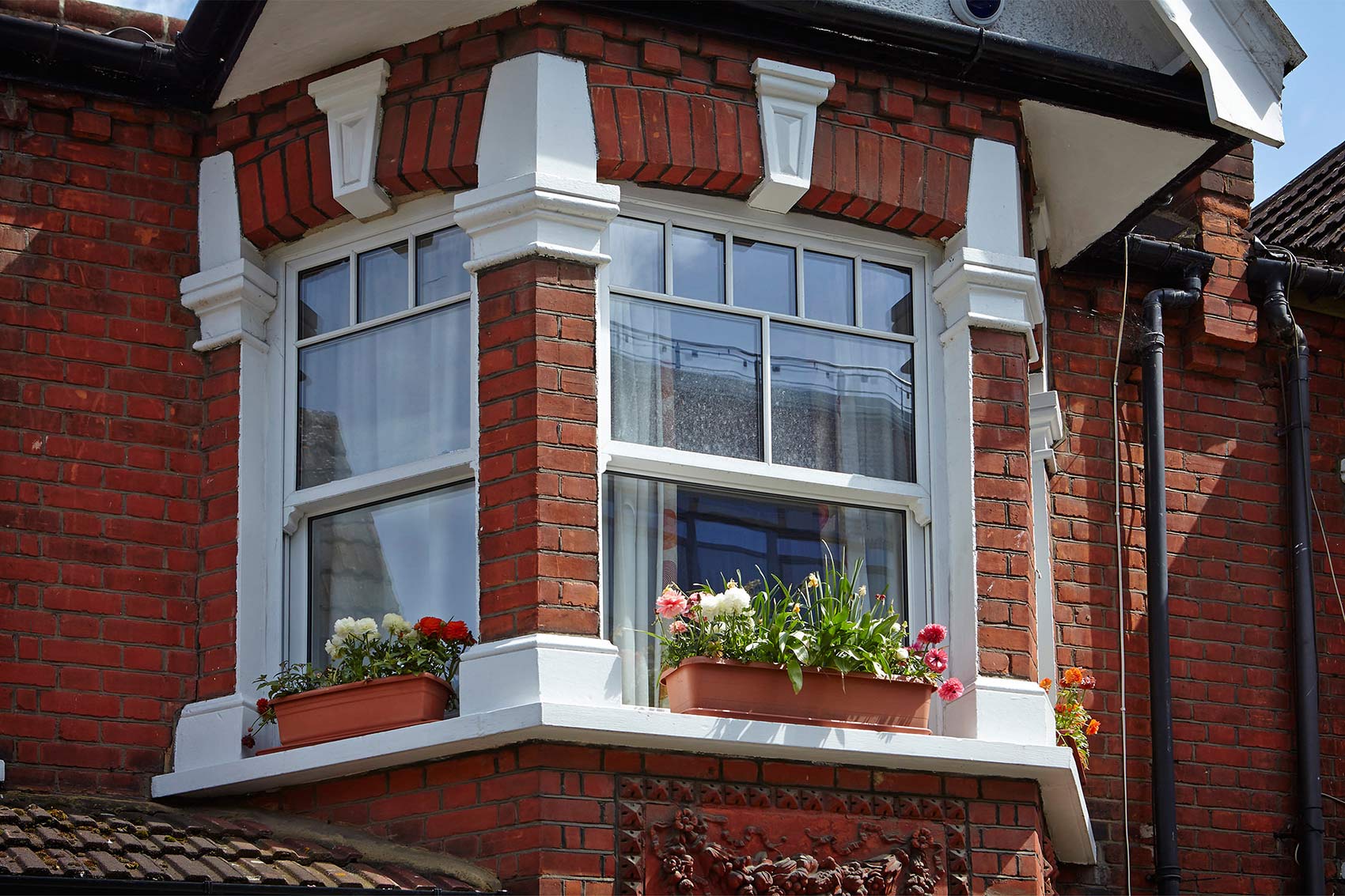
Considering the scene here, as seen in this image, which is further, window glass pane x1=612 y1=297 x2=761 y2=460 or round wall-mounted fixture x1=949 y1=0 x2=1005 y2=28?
round wall-mounted fixture x1=949 y1=0 x2=1005 y2=28

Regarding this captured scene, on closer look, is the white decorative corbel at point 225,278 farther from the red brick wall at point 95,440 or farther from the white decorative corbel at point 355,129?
the white decorative corbel at point 355,129

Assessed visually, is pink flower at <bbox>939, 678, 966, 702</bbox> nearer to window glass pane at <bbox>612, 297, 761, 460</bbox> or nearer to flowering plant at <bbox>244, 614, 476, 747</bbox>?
window glass pane at <bbox>612, 297, 761, 460</bbox>

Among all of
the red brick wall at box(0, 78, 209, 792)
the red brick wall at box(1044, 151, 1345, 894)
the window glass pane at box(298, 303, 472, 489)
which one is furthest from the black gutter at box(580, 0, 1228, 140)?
the red brick wall at box(0, 78, 209, 792)

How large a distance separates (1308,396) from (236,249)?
4.87 m

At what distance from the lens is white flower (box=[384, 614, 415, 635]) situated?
23.9 ft

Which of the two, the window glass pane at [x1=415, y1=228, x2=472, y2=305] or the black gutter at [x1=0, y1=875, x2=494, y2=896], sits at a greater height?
the window glass pane at [x1=415, y1=228, x2=472, y2=305]

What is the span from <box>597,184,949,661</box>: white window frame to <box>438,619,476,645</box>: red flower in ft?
1.63

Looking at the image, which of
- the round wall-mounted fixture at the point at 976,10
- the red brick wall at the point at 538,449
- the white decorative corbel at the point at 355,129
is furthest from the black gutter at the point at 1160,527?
the white decorative corbel at the point at 355,129

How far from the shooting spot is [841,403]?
7.90 meters

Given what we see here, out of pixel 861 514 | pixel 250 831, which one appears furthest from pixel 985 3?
pixel 250 831

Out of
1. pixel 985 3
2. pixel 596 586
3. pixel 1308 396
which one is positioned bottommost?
pixel 596 586

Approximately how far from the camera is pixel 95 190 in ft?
26.4

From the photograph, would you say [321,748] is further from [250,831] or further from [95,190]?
[95,190]

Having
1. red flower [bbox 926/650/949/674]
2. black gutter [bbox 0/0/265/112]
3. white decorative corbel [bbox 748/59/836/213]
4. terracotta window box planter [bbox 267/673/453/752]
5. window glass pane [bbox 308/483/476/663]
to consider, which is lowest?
terracotta window box planter [bbox 267/673/453/752]
